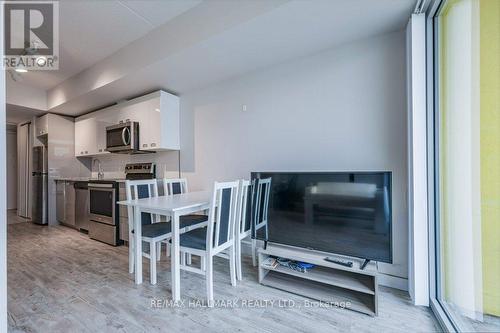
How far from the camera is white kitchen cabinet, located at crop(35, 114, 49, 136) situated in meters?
4.21

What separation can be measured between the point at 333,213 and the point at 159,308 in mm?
1542

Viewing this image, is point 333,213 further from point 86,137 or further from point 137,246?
point 86,137

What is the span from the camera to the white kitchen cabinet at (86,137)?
4.04 metres

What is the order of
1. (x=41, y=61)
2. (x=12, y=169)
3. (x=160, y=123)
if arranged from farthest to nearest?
(x=12, y=169) → (x=160, y=123) → (x=41, y=61)

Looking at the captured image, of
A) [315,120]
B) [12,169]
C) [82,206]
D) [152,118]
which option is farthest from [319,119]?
[12,169]

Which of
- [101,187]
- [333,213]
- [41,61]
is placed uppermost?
[41,61]

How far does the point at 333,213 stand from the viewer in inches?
70.8

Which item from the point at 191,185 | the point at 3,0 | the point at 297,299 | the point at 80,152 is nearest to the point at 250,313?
the point at 297,299

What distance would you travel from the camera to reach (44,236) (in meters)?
3.58

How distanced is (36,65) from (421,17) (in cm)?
434

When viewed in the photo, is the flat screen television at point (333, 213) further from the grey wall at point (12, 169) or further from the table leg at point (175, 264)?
the grey wall at point (12, 169)

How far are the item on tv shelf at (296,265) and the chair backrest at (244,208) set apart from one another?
46 cm

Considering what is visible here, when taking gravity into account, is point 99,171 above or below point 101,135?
below
